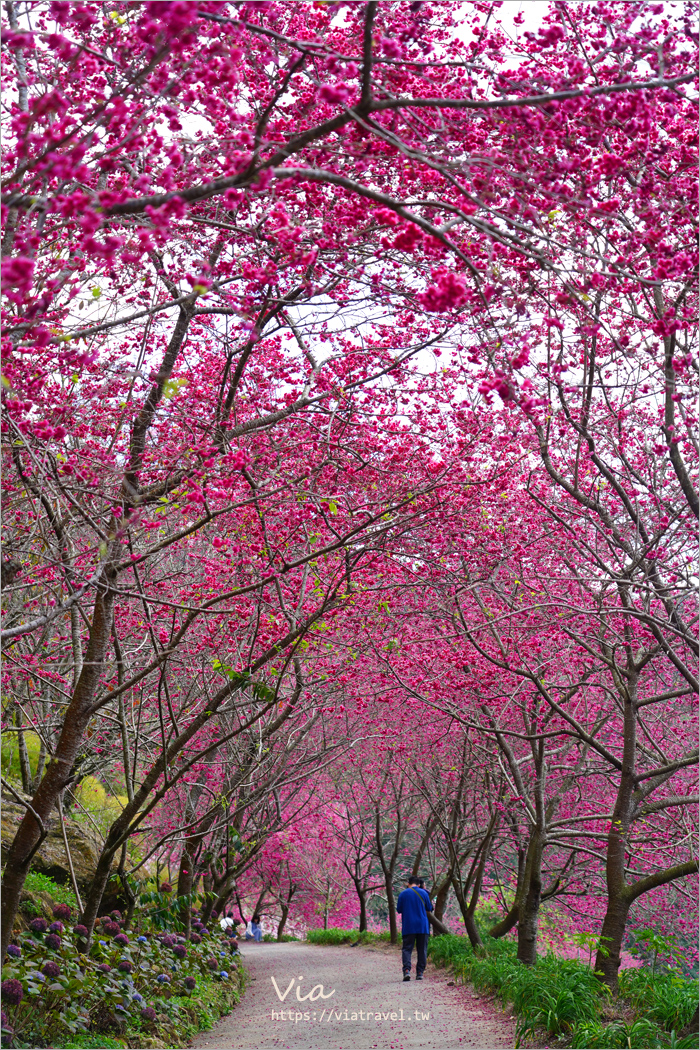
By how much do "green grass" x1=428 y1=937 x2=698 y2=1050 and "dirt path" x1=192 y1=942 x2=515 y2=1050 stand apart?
0.36 metres

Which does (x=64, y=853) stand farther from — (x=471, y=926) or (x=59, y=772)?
(x=471, y=926)

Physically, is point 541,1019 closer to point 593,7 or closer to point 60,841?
point 60,841

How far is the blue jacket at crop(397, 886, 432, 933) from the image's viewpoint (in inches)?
425

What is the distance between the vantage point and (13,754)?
34.1 feet

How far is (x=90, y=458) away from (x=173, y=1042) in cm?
473

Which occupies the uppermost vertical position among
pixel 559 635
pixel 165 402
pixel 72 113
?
pixel 72 113

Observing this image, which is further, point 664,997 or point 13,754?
point 13,754

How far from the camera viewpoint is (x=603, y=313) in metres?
5.25

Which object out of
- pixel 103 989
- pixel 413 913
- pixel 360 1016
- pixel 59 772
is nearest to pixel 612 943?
pixel 360 1016

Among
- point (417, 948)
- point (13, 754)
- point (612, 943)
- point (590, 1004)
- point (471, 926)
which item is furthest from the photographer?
point (471, 926)

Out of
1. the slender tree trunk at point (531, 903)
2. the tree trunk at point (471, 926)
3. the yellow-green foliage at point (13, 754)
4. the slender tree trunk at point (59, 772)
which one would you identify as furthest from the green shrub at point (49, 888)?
the tree trunk at point (471, 926)

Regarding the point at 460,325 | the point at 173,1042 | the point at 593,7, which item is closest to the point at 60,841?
the point at 173,1042

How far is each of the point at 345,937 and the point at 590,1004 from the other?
15096mm

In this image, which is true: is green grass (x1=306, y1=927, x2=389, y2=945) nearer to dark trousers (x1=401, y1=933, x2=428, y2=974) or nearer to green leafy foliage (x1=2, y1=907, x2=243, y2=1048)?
dark trousers (x1=401, y1=933, x2=428, y2=974)
